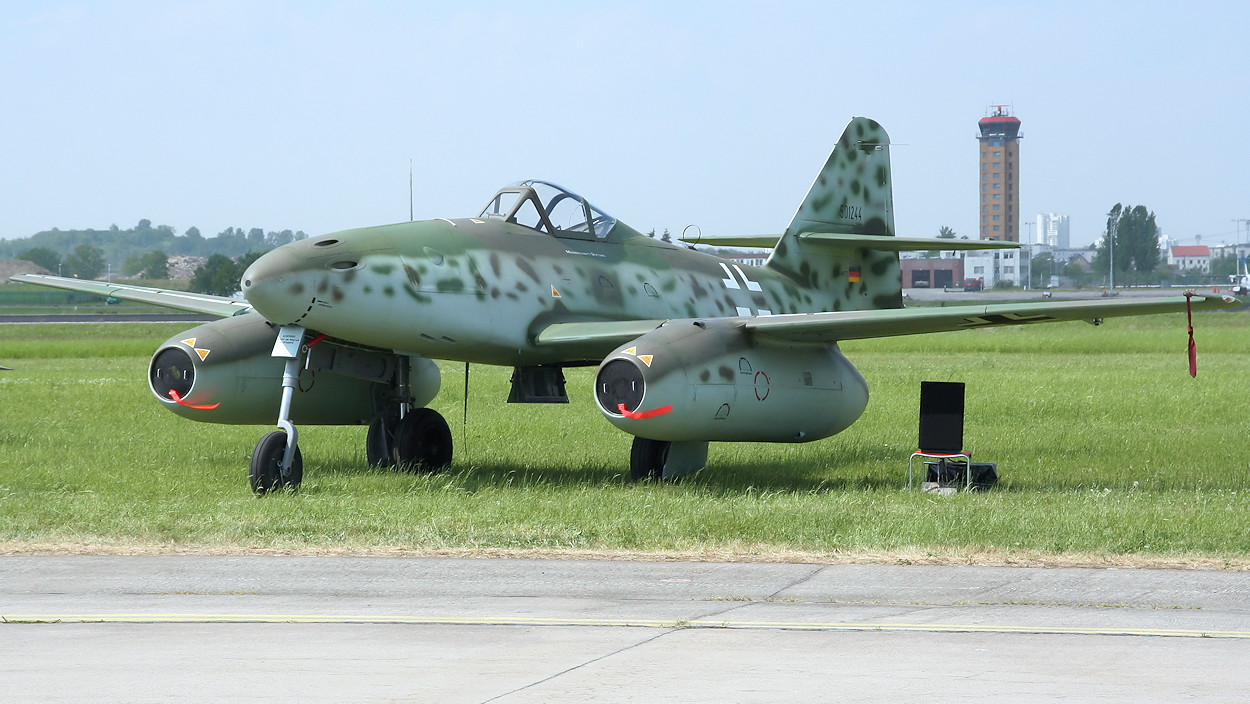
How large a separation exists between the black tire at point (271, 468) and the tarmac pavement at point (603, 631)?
2.73m

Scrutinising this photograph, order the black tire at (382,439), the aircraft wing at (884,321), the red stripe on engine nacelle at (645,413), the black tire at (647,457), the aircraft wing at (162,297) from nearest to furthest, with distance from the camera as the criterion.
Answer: the red stripe on engine nacelle at (645,413) < the aircraft wing at (884,321) < the black tire at (647,457) < the black tire at (382,439) < the aircraft wing at (162,297)

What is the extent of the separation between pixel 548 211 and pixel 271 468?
14.0ft

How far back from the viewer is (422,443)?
1506 centimetres

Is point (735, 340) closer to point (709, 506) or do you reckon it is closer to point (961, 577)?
point (709, 506)

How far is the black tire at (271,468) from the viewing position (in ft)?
40.7

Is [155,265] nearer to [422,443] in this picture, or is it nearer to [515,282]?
[422,443]

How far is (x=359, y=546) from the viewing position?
10062mm

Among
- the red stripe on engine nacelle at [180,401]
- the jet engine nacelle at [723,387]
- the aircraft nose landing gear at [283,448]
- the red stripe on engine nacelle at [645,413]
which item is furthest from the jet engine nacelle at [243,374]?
the red stripe on engine nacelle at [645,413]

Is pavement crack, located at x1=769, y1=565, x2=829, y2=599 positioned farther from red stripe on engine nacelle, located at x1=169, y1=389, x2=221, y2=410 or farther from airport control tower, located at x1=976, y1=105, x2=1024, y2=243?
airport control tower, located at x1=976, y1=105, x2=1024, y2=243

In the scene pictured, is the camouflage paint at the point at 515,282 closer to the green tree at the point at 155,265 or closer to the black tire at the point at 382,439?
the black tire at the point at 382,439

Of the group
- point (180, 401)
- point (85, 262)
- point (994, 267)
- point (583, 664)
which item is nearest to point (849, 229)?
point (180, 401)

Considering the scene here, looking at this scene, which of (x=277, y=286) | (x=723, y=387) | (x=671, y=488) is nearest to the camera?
(x=277, y=286)

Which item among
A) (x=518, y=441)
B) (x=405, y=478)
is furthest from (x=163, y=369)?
(x=518, y=441)

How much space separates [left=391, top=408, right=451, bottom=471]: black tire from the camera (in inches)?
587
